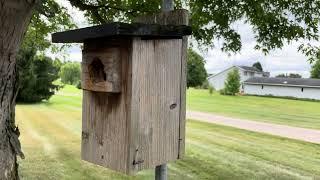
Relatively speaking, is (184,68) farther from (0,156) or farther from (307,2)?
(307,2)

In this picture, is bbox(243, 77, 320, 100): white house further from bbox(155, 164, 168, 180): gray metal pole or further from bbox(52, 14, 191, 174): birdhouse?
bbox(52, 14, 191, 174): birdhouse

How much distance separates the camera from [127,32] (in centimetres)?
251

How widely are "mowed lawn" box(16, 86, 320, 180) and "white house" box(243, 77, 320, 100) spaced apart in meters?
45.0

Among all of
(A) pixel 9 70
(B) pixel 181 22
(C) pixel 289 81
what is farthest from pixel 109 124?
(C) pixel 289 81

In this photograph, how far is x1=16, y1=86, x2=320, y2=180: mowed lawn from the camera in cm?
857

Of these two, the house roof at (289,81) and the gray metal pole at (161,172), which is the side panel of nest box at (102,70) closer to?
the gray metal pole at (161,172)

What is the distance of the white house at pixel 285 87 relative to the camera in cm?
5922

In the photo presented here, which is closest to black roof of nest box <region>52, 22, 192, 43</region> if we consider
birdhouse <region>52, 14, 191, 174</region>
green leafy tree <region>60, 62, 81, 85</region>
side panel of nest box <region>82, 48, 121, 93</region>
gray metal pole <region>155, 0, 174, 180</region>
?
birdhouse <region>52, 14, 191, 174</region>

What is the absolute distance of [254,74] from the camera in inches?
3169

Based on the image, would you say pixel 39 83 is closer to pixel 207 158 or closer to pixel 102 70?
pixel 207 158

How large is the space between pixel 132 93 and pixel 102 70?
379mm

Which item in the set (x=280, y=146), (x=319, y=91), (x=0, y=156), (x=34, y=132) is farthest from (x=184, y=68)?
(x=319, y=91)

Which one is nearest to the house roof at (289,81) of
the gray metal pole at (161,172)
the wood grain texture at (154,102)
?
the gray metal pole at (161,172)

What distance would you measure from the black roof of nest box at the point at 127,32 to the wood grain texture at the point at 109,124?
0.14 metres
